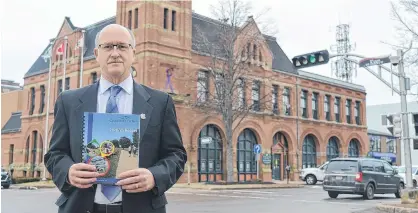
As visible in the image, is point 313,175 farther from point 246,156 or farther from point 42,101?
point 42,101

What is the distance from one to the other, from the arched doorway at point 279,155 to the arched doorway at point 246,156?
2180mm

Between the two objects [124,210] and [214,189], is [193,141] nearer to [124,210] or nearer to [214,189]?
[214,189]

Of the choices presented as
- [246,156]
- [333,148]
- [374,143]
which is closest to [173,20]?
[246,156]

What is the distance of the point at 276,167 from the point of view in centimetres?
4247

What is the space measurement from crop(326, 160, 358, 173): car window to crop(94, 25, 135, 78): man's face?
59.0ft

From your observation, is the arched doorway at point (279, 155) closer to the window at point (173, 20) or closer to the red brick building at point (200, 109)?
the red brick building at point (200, 109)

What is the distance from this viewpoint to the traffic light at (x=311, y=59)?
16.6m

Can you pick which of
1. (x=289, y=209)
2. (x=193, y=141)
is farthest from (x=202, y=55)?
(x=289, y=209)

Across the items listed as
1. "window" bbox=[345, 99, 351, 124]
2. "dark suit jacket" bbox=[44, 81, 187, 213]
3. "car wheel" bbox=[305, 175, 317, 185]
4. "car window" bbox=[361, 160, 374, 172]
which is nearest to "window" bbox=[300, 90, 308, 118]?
"window" bbox=[345, 99, 351, 124]

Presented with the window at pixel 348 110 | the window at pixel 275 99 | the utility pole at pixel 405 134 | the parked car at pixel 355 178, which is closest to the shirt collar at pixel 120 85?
the utility pole at pixel 405 134

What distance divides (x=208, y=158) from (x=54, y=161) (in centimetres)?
3470

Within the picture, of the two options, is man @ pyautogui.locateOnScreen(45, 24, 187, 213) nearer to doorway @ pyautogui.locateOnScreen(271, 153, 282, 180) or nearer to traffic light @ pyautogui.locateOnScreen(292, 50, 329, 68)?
traffic light @ pyautogui.locateOnScreen(292, 50, 329, 68)

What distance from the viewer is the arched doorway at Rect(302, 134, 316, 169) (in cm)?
4525

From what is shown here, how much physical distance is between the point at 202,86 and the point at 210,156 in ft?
19.1
